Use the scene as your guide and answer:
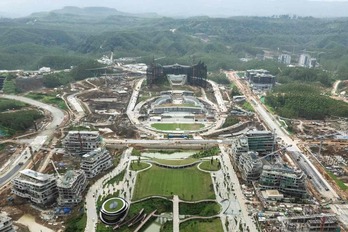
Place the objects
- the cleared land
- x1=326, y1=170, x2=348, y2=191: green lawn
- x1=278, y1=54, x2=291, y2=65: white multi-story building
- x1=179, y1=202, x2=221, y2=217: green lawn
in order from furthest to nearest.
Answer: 1. x1=278, y1=54, x2=291, y2=65: white multi-story building
2. the cleared land
3. x1=326, y1=170, x2=348, y2=191: green lawn
4. x1=179, y1=202, x2=221, y2=217: green lawn

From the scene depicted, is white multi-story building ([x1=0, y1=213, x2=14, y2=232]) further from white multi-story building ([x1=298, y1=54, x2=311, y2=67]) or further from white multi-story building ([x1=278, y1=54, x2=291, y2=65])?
white multi-story building ([x1=278, y1=54, x2=291, y2=65])

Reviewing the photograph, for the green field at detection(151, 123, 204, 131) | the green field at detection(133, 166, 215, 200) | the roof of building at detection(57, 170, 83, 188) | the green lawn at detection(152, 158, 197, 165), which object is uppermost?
the roof of building at detection(57, 170, 83, 188)

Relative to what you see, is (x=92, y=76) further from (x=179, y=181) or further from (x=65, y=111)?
(x=179, y=181)

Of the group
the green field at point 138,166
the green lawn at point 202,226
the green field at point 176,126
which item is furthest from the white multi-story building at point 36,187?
the green field at point 176,126

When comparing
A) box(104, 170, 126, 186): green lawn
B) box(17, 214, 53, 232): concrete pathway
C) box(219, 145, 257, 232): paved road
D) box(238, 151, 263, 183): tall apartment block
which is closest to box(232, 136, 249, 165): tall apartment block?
box(219, 145, 257, 232): paved road

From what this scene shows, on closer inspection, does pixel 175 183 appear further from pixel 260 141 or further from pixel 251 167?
pixel 260 141

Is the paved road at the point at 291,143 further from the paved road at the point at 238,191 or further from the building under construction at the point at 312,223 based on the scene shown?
the paved road at the point at 238,191
